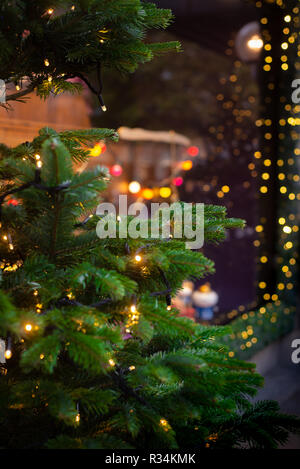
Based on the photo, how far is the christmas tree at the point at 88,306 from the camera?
0.86 metres

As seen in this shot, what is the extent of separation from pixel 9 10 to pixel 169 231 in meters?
0.63

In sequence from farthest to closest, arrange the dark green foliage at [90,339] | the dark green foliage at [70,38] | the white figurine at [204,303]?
1. the white figurine at [204,303]
2. the dark green foliage at [70,38]
3. the dark green foliage at [90,339]

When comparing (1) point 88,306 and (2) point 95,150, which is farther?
(2) point 95,150

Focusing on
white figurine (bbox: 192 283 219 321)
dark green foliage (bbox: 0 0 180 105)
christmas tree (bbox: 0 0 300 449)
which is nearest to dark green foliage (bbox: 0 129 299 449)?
christmas tree (bbox: 0 0 300 449)

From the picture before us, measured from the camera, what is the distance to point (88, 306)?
3.03 ft

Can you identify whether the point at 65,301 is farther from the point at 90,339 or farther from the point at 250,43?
the point at 250,43

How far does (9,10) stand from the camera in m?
0.95

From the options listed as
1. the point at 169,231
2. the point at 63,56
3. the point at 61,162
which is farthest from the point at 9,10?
the point at 169,231

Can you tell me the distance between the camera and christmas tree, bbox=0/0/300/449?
86 cm

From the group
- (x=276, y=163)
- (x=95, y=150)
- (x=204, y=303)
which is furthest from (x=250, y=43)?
(x=95, y=150)

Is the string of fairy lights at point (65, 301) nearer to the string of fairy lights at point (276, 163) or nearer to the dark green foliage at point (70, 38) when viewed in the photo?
the dark green foliage at point (70, 38)

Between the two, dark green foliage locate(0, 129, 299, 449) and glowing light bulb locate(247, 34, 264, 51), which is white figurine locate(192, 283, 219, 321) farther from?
dark green foliage locate(0, 129, 299, 449)

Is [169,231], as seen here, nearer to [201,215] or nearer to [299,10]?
[201,215]

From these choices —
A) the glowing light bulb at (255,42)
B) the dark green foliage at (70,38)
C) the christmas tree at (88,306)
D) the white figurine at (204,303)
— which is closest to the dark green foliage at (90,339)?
the christmas tree at (88,306)
